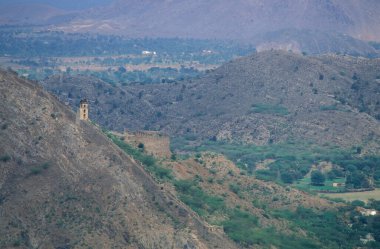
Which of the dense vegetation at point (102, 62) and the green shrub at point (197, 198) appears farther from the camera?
the dense vegetation at point (102, 62)

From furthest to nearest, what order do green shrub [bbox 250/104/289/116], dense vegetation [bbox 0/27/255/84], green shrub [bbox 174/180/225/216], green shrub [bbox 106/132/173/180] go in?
1. dense vegetation [bbox 0/27/255/84]
2. green shrub [bbox 250/104/289/116]
3. green shrub [bbox 106/132/173/180]
4. green shrub [bbox 174/180/225/216]

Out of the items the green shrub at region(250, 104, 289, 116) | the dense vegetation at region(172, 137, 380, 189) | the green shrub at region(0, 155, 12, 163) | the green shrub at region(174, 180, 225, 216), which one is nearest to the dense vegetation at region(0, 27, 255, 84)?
the green shrub at region(250, 104, 289, 116)

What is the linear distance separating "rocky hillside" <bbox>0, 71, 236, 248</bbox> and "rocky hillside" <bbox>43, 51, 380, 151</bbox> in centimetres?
4695

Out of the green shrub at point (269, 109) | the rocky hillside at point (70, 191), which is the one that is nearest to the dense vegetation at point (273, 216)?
the rocky hillside at point (70, 191)

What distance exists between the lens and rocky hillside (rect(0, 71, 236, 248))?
56.0m

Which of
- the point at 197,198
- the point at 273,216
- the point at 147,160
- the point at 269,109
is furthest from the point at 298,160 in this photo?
the point at 197,198

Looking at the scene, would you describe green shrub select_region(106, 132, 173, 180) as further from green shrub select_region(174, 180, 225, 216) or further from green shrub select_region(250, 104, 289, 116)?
green shrub select_region(250, 104, 289, 116)

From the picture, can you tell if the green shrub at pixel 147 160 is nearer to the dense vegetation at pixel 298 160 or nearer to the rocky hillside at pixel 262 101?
the dense vegetation at pixel 298 160

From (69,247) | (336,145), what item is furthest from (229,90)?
(69,247)

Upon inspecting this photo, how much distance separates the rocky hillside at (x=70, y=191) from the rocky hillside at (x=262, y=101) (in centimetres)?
4695

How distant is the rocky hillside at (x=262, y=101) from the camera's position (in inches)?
4304

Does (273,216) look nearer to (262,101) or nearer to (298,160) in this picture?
(298,160)

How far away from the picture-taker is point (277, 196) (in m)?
75.8

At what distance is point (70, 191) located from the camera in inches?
2283
